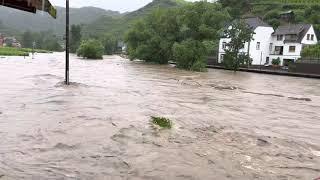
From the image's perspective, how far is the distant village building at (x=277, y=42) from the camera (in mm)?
72062

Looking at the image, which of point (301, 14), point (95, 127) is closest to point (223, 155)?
point (95, 127)

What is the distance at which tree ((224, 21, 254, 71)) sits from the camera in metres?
57.3

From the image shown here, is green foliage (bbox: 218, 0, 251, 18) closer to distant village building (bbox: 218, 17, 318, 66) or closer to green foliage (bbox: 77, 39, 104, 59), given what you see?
distant village building (bbox: 218, 17, 318, 66)

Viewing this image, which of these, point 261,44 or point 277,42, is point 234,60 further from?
point 277,42

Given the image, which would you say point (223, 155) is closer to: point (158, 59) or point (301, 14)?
point (158, 59)

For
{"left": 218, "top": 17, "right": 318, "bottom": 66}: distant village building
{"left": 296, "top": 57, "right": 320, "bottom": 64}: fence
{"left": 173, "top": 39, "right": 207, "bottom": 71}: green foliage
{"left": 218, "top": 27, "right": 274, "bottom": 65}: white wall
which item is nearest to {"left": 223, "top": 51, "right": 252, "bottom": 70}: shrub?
{"left": 173, "top": 39, "right": 207, "bottom": 71}: green foliage

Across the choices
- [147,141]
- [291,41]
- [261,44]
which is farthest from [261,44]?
[147,141]

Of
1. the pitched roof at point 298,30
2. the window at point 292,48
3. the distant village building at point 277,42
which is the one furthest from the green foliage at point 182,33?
the window at point 292,48

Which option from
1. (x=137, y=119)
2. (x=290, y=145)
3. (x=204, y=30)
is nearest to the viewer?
(x=290, y=145)

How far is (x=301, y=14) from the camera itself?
295ft

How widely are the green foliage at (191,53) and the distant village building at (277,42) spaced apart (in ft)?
56.2

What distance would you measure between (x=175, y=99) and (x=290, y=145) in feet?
33.8

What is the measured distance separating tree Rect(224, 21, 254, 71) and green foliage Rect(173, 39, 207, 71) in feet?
18.7

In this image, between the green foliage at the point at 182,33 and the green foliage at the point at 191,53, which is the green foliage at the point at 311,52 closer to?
the green foliage at the point at 182,33
